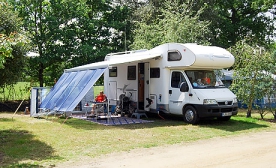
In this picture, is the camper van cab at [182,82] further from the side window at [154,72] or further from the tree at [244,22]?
the tree at [244,22]

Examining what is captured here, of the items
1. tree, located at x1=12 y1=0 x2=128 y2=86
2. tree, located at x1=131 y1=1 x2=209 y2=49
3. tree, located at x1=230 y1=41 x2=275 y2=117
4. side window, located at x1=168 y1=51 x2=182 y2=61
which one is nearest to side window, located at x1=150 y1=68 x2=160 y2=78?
side window, located at x1=168 y1=51 x2=182 y2=61

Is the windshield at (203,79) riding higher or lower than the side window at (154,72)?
lower

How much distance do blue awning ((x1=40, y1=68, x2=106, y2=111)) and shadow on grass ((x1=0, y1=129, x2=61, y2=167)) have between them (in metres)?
2.14

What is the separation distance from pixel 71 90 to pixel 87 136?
3.24 meters

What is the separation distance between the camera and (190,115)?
38.4ft

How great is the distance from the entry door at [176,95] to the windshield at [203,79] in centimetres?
34

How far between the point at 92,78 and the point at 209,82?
438 centimetres

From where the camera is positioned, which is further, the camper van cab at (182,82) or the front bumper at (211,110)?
the camper van cab at (182,82)

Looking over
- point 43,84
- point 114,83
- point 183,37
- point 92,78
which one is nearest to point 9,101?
point 43,84

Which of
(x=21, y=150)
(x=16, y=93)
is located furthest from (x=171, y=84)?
(x=16, y=93)

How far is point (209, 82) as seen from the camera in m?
12.1

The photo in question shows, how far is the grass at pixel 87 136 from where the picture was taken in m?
7.09

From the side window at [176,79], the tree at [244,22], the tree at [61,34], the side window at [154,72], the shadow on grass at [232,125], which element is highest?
the tree at [244,22]

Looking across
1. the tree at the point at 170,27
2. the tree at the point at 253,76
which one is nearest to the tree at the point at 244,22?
the tree at the point at 170,27
